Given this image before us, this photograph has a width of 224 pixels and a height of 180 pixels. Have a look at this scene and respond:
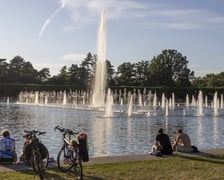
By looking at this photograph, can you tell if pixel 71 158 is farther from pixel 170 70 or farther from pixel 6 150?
pixel 170 70

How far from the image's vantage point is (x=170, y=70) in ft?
372

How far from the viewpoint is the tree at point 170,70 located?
108 metres

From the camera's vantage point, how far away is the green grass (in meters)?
11.1

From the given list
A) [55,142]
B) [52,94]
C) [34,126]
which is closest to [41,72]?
[52,94]

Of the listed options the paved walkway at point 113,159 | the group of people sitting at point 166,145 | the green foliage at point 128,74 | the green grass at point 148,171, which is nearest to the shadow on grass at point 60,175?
the green grass at point 148,171

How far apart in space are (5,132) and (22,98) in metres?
75.0

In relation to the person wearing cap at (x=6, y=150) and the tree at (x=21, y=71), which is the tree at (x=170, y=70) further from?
the person wearing cap at (x=6, y=150)

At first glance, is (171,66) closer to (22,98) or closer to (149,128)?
(22,98)

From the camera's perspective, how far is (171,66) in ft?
375

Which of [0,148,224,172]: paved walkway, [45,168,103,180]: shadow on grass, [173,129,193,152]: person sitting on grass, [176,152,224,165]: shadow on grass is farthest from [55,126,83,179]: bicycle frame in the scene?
[173,129,193,152]: person sitting on grass

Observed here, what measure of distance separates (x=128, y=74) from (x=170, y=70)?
1394 centimetres

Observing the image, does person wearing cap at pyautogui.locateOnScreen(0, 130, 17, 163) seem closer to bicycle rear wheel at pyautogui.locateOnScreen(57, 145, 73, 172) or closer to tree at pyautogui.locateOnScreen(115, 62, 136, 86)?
bicycle rear wheel at pyautogui.locateOnScreen(57, 145, 73, 172)

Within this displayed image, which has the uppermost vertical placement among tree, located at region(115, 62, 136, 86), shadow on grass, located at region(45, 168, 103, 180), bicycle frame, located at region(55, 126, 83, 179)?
tree, located at region(115, 62, 136, 86)

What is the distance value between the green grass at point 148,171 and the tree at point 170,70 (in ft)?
308
